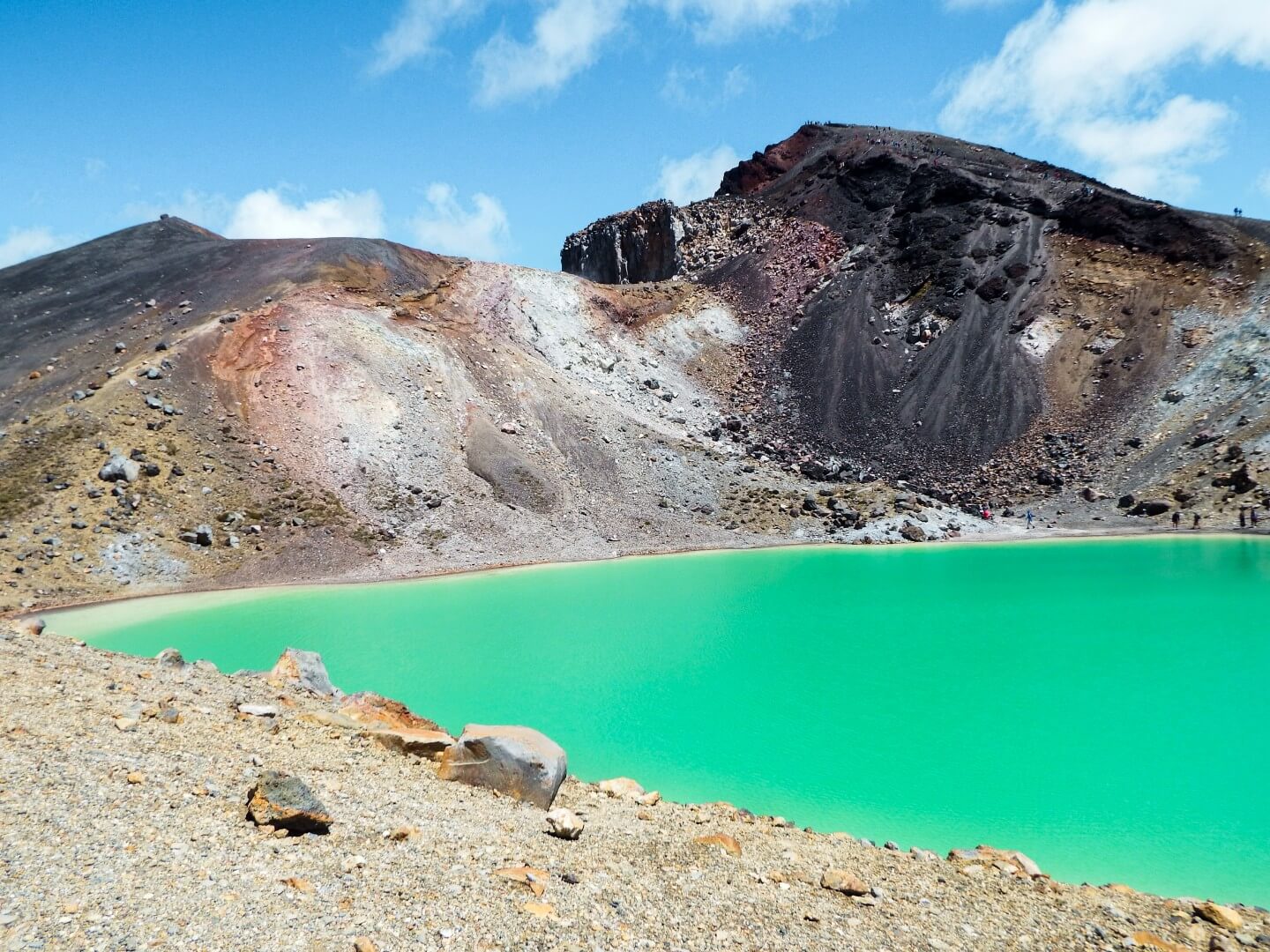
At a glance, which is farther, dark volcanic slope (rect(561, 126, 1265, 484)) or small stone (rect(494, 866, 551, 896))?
dark volcanic slope (rect(561, 126, 1265, 484))

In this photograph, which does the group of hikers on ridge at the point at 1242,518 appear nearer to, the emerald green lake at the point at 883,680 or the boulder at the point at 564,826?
the emerald green lake at the point at 883,680

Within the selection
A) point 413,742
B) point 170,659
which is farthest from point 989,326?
point 170,659

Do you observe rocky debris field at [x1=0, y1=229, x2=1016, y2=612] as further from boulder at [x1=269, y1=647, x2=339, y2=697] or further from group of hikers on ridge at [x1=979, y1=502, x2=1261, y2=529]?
boulder at [x1=269, y1=647, x2=339, y2=697]

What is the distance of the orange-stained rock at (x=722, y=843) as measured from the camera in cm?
793

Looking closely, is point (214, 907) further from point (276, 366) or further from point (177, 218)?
point (177, 218)

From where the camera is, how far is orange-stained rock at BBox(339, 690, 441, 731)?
35.0ft

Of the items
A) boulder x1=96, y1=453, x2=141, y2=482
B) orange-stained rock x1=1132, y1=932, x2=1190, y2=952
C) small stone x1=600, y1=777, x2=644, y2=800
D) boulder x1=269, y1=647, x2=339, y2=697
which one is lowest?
small stone x1=600, y1=777, x2=644, y2=800

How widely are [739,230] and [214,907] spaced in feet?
210

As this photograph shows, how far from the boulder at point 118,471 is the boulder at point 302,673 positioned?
76.5ft

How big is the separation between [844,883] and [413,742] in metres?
5.26

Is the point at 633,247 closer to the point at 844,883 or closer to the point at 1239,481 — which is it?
the point at 1239,481

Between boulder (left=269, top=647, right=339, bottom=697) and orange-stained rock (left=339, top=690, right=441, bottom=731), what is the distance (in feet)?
2.10

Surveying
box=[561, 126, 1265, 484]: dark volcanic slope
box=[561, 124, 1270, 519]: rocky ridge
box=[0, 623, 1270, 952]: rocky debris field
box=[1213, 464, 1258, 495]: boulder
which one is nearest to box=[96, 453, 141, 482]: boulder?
box=[0, 623, 1270, 952]: rocky debris field

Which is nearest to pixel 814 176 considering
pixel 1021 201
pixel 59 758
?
pixel 1021 201
